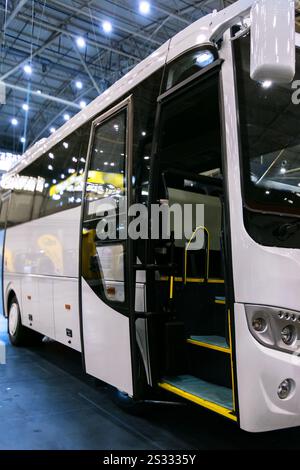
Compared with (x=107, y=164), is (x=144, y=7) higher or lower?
higher

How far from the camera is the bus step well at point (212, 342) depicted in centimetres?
313

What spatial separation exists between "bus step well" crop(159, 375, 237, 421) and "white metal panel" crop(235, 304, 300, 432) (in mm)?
164

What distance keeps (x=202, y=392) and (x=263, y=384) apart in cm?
68

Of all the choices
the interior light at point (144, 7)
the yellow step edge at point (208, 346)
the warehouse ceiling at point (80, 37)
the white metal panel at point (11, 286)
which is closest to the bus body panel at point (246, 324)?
the yellow step edge at point (208, 346)

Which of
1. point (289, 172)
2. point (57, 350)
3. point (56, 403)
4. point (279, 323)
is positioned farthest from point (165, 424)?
point (57, 350)

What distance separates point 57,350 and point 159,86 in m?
5.20

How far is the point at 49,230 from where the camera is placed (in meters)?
5.54

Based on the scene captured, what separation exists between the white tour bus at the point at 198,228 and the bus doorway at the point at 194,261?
0.05 ft

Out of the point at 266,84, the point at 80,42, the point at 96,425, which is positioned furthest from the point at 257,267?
the point at 80,42

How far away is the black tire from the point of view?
7117 mm

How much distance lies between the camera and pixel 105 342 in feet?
12.6

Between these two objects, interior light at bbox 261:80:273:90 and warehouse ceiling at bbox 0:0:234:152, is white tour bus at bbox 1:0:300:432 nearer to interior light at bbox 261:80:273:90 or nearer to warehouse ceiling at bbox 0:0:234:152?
interior light at bbox 261:80:273:90

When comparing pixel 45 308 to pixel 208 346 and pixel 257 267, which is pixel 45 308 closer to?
pixel 208 346

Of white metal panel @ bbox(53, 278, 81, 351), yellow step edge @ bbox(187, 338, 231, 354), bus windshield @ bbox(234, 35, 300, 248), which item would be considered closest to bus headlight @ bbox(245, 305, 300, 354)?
bus windshield @ bbox(234, 35, 300, 248)
